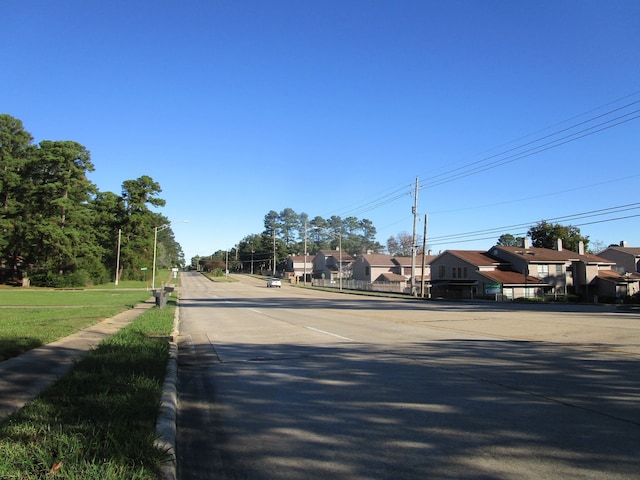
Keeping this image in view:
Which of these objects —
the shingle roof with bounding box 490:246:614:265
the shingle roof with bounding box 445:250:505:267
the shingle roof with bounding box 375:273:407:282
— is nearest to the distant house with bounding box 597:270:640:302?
the shingle roof with bounding box 490:246:614:265

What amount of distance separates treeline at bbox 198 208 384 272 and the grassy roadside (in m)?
134

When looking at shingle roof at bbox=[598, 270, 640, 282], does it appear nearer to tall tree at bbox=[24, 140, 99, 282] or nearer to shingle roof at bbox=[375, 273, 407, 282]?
shingle roof at bbox=[375, 273, 407, 282]

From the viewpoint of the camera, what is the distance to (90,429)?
4719mm

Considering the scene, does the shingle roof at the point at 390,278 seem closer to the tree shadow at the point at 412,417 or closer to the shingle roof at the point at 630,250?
the shingle roof at the point at 630,250

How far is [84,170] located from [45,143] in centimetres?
553

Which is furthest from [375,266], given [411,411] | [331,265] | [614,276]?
[411,411]

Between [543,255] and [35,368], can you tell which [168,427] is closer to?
[35,368]

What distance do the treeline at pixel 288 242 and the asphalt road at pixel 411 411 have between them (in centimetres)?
13087

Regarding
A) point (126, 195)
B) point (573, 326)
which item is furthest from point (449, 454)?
point (126, 195)

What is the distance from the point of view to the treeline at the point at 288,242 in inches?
5891

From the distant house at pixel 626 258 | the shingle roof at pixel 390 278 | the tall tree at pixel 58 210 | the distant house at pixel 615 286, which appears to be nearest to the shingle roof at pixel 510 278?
the distant house at pixel 615 286

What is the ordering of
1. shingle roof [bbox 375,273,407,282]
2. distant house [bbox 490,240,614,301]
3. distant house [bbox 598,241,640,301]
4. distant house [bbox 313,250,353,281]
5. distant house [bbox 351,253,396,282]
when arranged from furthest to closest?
distant house [bbox 313,250,353,281] < distant house [bbox 351,253,396,282] < shingle roof [bbox 375,273,407,282] < distant house [bbox 598,241,640,301] < distant house [bbox 490,240,614,301]

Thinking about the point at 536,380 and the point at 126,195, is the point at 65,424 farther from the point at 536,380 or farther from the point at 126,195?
the point at 126,195

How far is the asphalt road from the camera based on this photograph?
4.48 m
